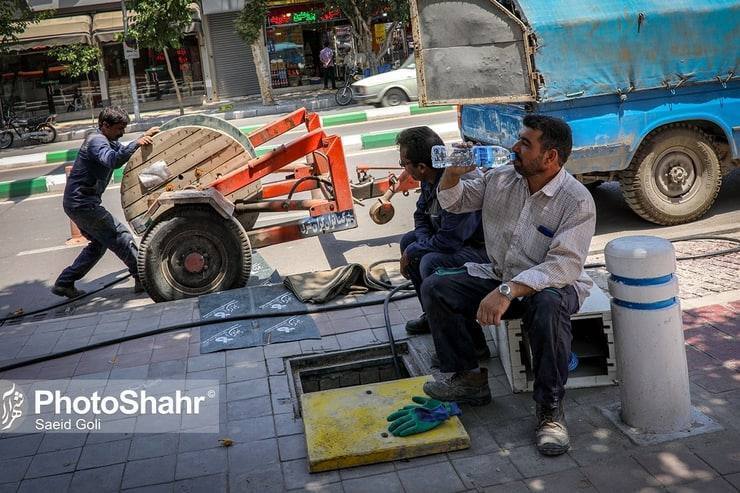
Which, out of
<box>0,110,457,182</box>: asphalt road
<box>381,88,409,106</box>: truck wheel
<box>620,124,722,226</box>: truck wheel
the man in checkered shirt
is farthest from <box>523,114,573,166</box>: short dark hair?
<box>381,88,409,106</box>: truck wheel

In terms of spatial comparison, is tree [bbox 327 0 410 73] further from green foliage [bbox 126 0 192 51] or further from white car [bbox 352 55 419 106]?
green foliage [bbox 126 0 192 51]

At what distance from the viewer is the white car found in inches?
798

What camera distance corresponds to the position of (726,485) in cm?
330

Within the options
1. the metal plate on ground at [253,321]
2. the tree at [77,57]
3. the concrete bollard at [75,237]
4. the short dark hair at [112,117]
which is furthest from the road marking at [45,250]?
the tree at [77,57]

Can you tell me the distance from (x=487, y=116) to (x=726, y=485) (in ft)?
18.2

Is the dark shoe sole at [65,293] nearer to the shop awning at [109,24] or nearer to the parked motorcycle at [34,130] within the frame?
the parked motorcycle at [34,130]

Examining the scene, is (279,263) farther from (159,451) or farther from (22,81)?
(22,81)

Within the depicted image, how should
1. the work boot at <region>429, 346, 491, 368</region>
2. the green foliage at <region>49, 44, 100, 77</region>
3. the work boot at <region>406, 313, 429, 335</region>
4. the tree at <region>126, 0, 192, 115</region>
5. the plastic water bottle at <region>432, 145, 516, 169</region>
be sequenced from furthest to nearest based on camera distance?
1. the green foliage at <region>49, 44, 100, 77</region>
2. the tree at <region>126, 0, 192, 115</region>
3. the work boot at <region>406, 313, 429, 335</region>
4. the work boot at <region>429, 346, 491, 368</region>
5. the plastic water bottle at <region>432, 145, 516, 169</region>

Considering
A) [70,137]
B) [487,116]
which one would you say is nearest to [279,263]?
[487,116]

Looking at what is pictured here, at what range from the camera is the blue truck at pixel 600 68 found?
743 centimetres

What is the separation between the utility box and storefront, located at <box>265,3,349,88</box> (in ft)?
78.8

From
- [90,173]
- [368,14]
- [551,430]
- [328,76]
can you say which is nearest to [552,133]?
[551,430]

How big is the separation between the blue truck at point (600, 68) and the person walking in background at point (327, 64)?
18.3 meters

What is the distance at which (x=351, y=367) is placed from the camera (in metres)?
4.97
